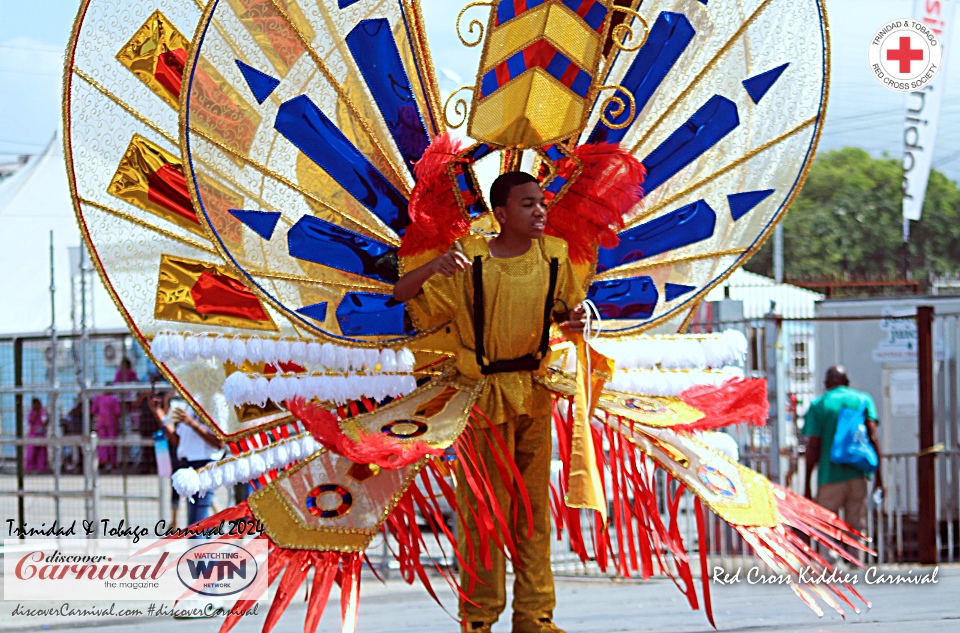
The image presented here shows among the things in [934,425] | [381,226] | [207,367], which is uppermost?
[381,226]

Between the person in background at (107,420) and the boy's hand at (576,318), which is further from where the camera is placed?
the person in background at (107,420)

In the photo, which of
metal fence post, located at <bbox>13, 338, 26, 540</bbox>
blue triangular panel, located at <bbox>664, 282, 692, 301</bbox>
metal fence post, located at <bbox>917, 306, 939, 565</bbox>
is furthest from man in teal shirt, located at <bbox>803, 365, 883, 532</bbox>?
metal fence post, located at <bbox>13, 338, 26, 540</bbox>

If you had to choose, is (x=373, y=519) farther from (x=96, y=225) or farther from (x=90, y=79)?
(x=90, y=79)

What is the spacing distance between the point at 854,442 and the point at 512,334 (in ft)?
13.8

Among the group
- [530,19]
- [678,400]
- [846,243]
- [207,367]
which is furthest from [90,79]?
[846,243]

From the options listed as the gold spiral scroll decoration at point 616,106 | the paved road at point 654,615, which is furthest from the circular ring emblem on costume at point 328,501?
the paved road at point 654,615

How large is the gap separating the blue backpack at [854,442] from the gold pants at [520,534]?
3842 mm

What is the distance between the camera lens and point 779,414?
7.57 meters

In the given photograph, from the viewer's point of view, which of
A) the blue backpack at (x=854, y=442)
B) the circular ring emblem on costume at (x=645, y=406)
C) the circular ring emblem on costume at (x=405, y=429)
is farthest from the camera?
the blue backpack at (x=854, y=442)

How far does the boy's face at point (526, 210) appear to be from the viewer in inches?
156

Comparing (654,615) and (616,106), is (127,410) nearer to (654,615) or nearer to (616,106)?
(654,615)

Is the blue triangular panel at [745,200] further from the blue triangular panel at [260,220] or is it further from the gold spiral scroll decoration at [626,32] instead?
the blue triangular panel at [260,220]

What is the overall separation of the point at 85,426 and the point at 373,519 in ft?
15.8

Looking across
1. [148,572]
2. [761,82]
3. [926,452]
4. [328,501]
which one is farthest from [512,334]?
[926,452]
